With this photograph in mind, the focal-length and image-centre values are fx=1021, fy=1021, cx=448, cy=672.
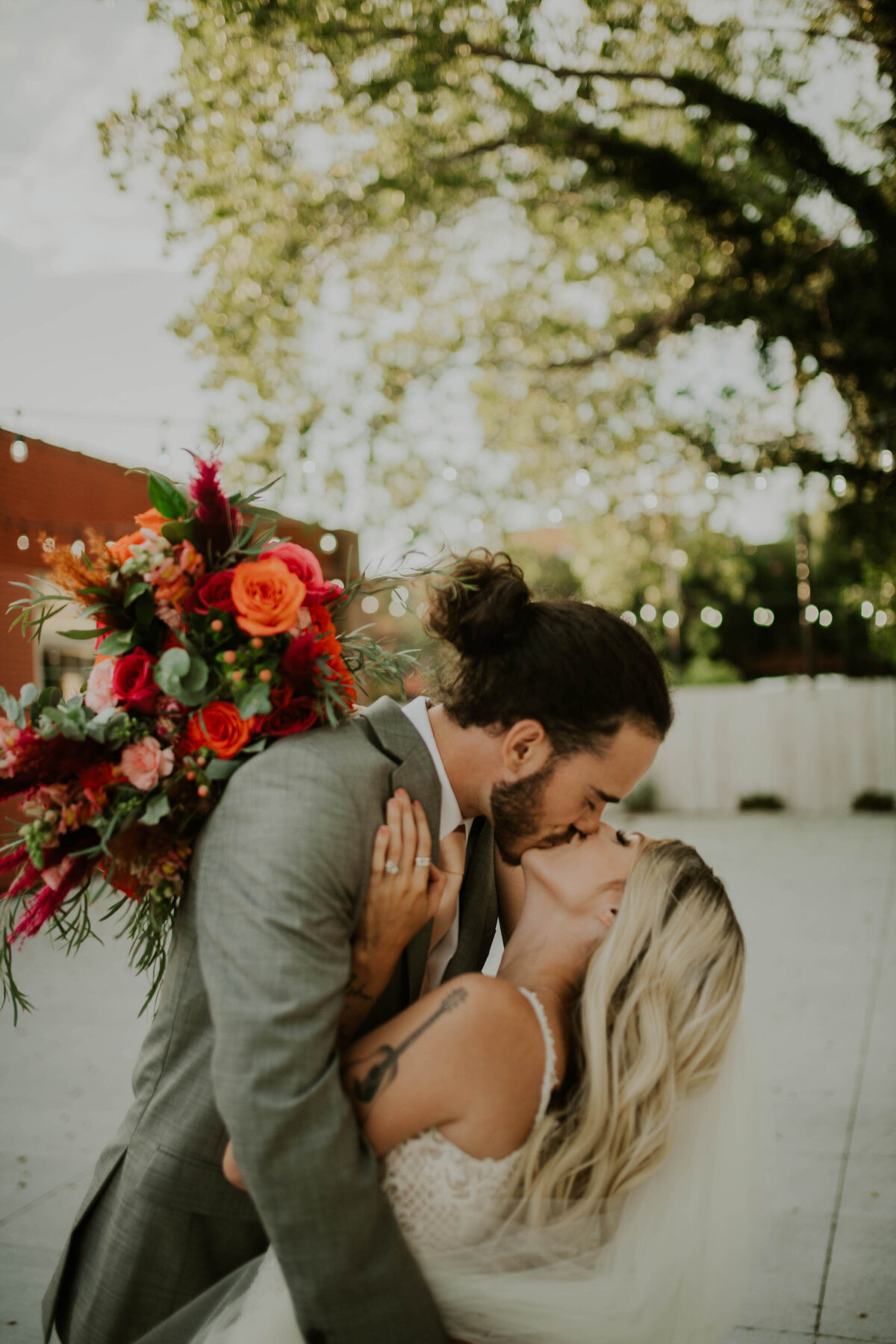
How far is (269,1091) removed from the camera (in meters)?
1.40

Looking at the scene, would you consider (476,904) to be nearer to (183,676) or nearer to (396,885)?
(396,885)

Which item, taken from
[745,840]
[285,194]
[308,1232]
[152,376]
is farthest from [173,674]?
[745,840]

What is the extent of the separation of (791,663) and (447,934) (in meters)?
40.2

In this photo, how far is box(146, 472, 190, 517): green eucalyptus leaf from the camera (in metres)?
1.74

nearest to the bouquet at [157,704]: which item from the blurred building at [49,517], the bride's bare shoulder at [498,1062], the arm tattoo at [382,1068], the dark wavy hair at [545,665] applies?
the dark wavy hair at [545,665]

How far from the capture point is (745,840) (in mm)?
12570

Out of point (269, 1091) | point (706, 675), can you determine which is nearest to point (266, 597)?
point (269, 1091)

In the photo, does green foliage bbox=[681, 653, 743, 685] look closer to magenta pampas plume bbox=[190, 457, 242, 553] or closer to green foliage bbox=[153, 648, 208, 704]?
magenta pampas plume bbox=[190, 457, 242, 553]

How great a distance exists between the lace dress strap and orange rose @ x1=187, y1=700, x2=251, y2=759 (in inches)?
27.0

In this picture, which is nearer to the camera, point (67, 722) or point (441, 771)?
point (67, 722)

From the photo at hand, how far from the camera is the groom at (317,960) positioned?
1.42 m

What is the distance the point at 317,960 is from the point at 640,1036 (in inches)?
31.8

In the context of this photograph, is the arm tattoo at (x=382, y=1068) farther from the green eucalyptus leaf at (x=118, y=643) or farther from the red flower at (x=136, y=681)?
the green eucalyptus leaf at (x=118, y=643)

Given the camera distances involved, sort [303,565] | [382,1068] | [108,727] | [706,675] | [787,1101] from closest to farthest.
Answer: [382,1068] < [108,727] < [303,565] < [787,1101] < [706,675]
